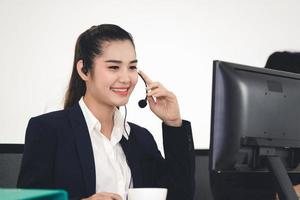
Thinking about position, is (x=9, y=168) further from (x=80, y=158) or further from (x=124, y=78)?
(x=124, y=78)

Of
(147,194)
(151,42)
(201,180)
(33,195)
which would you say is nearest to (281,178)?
(147,194)

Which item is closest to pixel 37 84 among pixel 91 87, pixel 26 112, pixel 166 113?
pixel 26 112

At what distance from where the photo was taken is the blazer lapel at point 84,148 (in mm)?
1634

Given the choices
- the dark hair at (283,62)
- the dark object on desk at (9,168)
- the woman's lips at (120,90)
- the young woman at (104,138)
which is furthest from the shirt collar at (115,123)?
the dark hair at (283,62)

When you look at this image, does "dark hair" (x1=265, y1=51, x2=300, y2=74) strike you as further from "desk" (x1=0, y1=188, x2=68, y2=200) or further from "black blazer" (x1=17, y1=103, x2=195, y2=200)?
"desk" (x1=0, y1=188, x2=68, y2=200)

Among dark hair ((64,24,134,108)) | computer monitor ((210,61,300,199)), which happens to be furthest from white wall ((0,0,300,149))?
computer monitor ((210,61,300,199))

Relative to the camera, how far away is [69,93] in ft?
6.24

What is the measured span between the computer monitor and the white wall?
1222 mm

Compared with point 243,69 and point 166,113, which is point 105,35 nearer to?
point 166,113

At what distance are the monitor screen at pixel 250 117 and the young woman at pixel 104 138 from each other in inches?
19.3

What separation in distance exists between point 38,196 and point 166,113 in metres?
1.12

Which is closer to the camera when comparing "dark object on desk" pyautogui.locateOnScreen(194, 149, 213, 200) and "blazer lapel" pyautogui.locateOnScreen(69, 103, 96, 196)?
"blazer lapel" pyautogui.locateOnScreen(69, 103, 96, 196)

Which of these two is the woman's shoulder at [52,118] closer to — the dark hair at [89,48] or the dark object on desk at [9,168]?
the dark hair at [89,48]

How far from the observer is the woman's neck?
5.85ft
